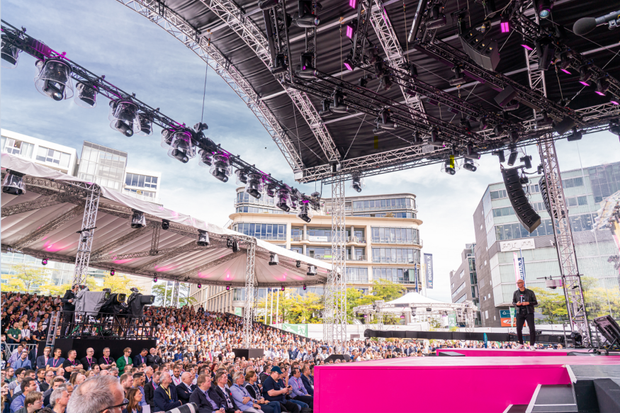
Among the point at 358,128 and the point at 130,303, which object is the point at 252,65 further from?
the point at 130,303

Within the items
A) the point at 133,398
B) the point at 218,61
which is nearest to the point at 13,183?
the point at 218,61

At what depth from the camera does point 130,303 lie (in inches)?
444

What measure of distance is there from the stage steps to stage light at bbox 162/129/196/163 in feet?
37.6

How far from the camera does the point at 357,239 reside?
175 feet

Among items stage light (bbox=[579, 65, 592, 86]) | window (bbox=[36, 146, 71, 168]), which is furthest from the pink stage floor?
window (bbox=[36, 146, 71, 168])

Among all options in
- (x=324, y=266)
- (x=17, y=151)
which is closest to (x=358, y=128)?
(x=324, y=266)

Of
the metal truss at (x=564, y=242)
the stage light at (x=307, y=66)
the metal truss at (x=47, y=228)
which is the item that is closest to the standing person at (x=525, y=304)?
the metal truss at (x=564, y=242)

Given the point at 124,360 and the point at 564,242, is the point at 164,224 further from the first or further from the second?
the point at 564,242

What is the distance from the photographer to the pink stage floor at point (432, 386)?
157 inches

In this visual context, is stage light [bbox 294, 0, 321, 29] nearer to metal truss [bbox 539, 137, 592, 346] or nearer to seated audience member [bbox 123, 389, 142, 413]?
seated audience member [bbox 123, 389, 142, 413]

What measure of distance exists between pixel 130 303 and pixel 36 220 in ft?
22.4

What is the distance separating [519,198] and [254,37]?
1098 cm

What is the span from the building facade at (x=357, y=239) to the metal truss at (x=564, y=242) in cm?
3797

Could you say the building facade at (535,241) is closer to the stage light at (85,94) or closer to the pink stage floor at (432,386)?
the pink stage floor at (432,386)
